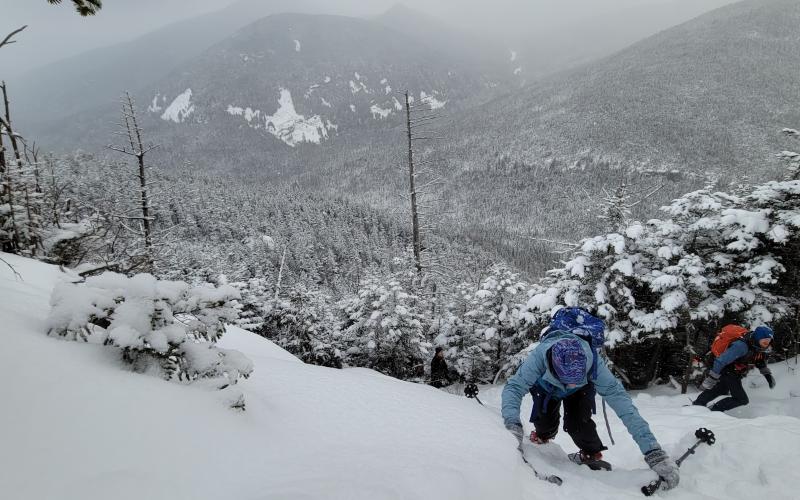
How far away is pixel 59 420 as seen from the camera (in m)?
1.83

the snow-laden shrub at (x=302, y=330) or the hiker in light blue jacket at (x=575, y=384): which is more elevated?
the hiker in light blue jacket at (x=575, y=384)

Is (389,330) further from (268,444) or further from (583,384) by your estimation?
(268,444)

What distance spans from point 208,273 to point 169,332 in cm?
2302

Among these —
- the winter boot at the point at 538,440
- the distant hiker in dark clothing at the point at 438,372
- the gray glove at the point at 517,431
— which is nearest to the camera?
the gray glove at the point at 517,431

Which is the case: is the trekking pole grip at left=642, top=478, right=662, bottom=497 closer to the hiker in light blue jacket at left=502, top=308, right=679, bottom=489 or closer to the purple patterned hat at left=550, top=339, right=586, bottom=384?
the hiker in light blue jacket at left=502, top=308, right=679, bottom=489

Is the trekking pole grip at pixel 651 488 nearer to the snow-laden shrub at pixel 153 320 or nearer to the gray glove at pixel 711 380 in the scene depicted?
the snow-laden shrub at pixel 153 320

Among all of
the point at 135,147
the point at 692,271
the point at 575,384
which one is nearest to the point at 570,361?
the point at 575,384

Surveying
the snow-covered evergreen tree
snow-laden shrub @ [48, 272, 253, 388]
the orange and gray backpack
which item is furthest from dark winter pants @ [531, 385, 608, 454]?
the snow-covered evergreen tree

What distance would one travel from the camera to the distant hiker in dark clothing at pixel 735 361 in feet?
19.5

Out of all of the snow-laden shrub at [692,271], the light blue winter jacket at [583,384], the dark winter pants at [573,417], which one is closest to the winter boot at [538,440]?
the dark winter pants at [573,417]

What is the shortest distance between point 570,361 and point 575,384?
0.24 meters

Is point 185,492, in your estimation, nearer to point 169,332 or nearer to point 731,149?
point 169,332

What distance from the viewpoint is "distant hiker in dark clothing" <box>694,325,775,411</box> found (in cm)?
595

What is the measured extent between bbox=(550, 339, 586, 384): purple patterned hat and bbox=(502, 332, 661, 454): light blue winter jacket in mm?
49
